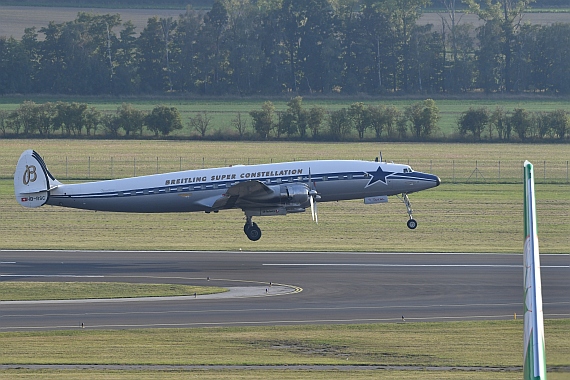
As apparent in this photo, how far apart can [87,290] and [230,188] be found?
10.5m

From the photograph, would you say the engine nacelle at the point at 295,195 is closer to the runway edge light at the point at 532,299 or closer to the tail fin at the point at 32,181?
the tail fin at the point at 32,181

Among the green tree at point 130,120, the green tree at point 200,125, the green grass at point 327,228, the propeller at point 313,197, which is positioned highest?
the green tree at point 130,120

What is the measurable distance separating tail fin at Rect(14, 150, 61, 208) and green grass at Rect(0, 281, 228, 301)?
8698 millimetres

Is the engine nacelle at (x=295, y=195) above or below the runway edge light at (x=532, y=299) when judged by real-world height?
below

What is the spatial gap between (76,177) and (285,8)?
85.2m

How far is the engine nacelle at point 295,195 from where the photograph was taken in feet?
143

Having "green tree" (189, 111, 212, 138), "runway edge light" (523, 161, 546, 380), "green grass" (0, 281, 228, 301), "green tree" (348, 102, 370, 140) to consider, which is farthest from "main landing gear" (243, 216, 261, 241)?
"green tree" (348, 102, 370, 140)

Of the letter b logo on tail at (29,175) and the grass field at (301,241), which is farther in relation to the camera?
the letter b logo on tail at (29,175)

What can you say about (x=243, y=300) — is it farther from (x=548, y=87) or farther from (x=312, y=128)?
(x=548, y=87)

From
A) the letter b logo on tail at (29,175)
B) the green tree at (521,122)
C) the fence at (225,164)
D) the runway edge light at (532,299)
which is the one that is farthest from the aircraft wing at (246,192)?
the green tree at (521,122)

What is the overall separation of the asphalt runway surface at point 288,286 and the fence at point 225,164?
36134 millimetres

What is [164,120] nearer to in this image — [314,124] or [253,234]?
[314,124]

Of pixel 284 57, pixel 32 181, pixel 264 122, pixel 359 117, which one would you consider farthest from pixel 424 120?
pixel 32 181

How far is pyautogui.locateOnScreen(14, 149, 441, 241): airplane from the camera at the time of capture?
145 ft
